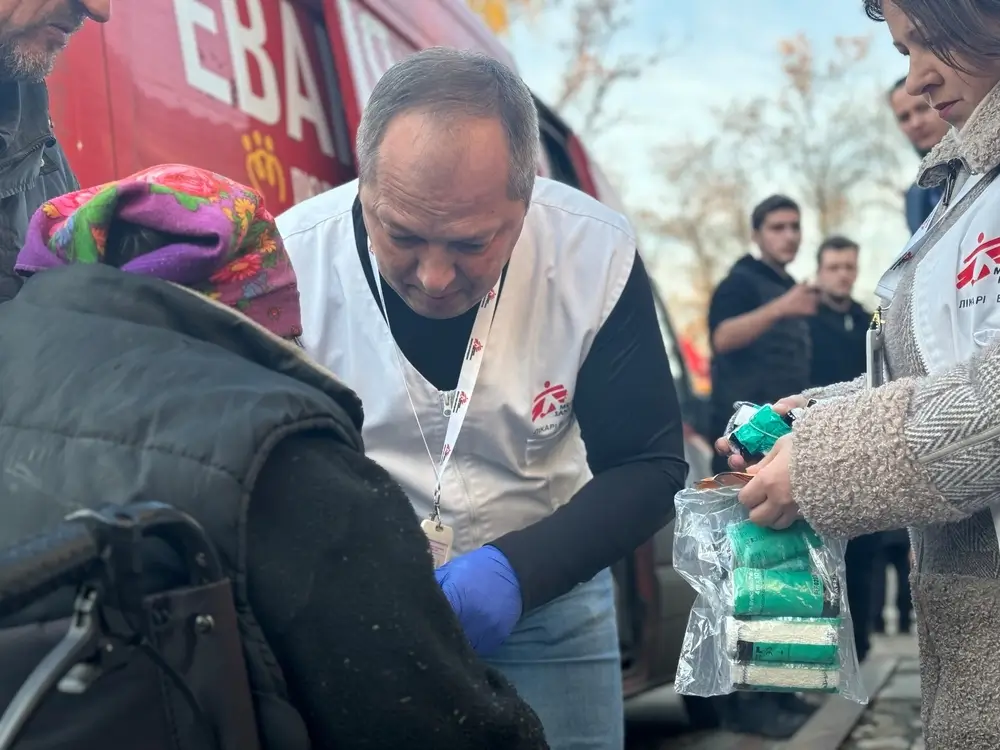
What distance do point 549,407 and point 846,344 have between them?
12.8 ft

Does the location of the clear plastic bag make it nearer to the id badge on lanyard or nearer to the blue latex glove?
the blue latex glove

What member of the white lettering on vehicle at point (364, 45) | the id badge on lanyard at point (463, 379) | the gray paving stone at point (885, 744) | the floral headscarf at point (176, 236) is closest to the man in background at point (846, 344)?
the gray paving stone at point (885, 744)

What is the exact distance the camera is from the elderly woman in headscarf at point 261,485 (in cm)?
108

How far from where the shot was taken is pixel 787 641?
5.28ft

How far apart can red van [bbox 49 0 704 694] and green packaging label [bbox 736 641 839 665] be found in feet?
4.81

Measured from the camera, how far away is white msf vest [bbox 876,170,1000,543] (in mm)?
1463

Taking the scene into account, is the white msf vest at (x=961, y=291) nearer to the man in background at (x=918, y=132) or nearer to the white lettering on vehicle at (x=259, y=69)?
the white lettering on vehicle at (x=259, y=69)

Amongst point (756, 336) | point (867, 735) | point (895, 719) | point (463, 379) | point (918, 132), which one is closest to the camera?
point (463, 379)

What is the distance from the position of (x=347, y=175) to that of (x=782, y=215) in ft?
9.73

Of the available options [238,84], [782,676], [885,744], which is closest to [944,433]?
[782,676]

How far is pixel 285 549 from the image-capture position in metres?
1.09

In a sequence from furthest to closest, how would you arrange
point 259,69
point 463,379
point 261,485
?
point 259,69, point 463,379, point 261,485

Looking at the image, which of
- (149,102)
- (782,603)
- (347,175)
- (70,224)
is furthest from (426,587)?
(347,175)

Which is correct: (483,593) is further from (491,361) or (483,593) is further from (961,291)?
(961,291)
